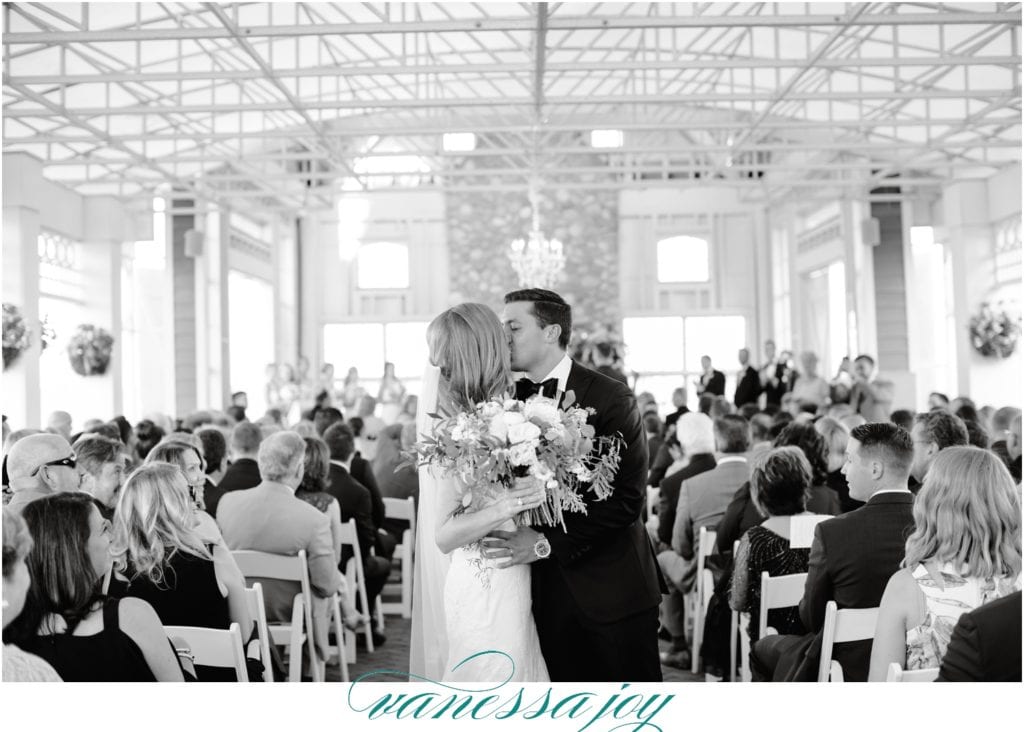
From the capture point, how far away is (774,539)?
13.9 feet

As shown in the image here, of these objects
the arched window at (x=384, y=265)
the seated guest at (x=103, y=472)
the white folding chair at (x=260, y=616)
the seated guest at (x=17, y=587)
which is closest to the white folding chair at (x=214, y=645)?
the white folding chair at (x=260, y=616)

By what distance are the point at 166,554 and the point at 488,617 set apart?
1.12 metres

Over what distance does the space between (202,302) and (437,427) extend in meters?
18.2

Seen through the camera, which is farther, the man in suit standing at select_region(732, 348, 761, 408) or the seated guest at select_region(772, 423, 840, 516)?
the man in suit standing at select_region(732, 348, 761, 408)

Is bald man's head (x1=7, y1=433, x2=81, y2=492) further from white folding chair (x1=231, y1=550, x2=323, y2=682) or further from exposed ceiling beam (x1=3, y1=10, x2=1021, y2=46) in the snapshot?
exposed ceiling beam (x1=3, y1=10, x2=1021, y2=46)

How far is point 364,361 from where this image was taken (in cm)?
2411

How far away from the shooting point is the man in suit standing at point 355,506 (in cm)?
635

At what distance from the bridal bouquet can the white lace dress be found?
0.90ft

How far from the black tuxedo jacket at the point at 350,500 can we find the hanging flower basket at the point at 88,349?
12.0 m

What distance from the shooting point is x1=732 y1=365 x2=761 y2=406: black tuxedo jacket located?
47.5 ft

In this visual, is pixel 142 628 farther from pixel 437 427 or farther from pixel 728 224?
pixel 728 224

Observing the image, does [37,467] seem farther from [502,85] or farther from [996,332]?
A: [502,85]

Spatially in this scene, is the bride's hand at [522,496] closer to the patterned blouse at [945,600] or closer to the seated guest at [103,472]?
the patterned blouse at [945,600]

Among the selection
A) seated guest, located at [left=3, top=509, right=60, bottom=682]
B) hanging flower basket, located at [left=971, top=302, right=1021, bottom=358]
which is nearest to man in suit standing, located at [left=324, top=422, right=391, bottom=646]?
seated guest, located at [left=3, top=509, right=60, bottom=682]
